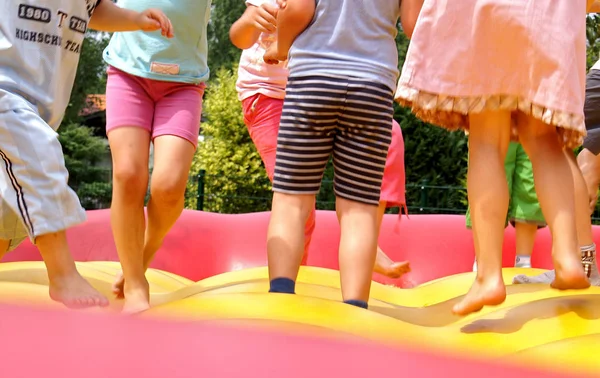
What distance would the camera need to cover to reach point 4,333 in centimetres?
72

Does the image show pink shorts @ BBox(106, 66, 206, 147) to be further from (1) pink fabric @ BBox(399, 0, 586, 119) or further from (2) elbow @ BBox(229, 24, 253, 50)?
(1) pink fabric @ BBox(399, 0, 586, 119)

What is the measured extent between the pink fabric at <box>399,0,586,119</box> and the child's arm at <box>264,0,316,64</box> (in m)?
0.33

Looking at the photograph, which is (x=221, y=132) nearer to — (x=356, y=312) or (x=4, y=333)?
(x=356, y=312)

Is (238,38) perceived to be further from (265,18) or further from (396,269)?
(396,269)

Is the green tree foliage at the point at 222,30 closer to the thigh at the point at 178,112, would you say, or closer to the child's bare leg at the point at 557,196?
the thigh at the point at 178,112

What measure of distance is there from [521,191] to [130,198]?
214 centimetres

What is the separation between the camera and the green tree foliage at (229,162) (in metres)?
9.33

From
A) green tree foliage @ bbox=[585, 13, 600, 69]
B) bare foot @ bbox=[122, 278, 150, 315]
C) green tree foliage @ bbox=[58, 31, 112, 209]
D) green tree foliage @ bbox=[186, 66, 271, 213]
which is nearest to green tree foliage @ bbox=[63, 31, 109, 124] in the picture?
Result: green tree foliage @ bbox=[58, 31, 112, 209]

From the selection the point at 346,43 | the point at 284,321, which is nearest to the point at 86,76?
the point at 346,43

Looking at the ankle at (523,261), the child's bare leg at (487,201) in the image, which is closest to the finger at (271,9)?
the child's bare leg at (487,201)

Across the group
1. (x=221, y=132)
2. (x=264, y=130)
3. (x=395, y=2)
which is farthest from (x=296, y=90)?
(x=221, y=132)

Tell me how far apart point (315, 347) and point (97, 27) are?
1909mm

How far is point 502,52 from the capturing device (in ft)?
6.29

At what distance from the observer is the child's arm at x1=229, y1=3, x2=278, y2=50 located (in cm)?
232
